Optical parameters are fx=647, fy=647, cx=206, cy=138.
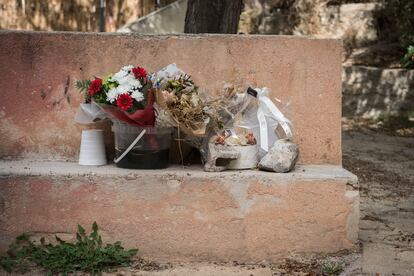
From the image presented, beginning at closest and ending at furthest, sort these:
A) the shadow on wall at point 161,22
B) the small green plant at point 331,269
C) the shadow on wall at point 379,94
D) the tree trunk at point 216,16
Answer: the small green plant at point 331,269 → the tree trunk at point 216,16 → the shadow on wall at point 379,94 → the shadow on wall at point 161,22

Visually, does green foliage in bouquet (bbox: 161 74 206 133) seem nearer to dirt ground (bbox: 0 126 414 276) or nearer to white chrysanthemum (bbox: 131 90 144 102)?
white chrysanthemum (bbox: 131 90 144 102)

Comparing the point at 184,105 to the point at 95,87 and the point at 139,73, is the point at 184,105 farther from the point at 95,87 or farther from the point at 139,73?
the point at 95,87

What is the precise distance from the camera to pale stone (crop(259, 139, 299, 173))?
3.73 metres

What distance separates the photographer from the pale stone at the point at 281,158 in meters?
3.73

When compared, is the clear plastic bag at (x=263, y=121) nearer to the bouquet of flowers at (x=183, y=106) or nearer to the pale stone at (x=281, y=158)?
the pale stone at (x=281, y=158)

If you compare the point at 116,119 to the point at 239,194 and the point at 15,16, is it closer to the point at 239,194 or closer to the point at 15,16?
the point at 239,194

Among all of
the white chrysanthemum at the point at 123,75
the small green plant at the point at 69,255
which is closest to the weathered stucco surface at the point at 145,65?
the white chrysanthemum at the point at 123,75

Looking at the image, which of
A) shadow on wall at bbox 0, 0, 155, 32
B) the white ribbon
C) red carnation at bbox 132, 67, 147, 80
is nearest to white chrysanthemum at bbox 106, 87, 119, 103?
red carnation at bbox 132, 67, 147, 80

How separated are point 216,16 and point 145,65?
1.91m

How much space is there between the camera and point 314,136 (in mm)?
4066

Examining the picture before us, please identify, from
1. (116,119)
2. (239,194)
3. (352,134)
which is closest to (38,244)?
(116,119)

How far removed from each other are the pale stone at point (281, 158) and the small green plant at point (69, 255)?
910mm

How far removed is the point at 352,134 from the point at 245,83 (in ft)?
15.8

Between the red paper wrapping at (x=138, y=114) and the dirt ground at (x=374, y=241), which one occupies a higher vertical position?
the red paper wrapping at (x=138, y=114)
